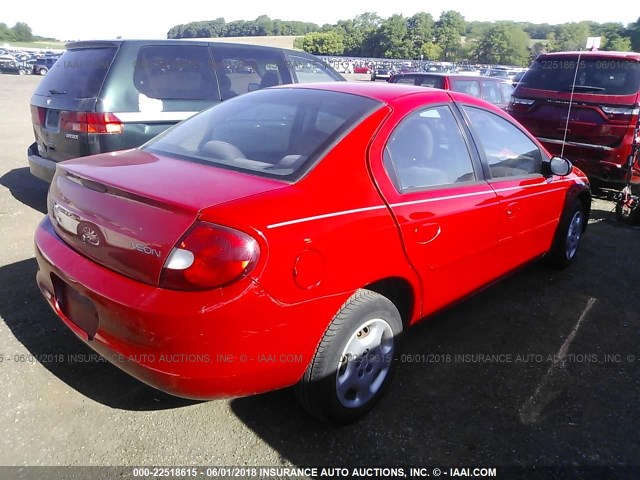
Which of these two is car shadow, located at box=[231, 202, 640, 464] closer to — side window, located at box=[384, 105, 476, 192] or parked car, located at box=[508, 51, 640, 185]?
side window, located at box=[384, 105, 476, 192]

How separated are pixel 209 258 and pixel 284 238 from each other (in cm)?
30

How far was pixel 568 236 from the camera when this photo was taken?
4445 millimetres

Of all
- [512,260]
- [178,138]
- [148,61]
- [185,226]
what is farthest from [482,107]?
[148,61]

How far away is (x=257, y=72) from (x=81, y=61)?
78.7 inches

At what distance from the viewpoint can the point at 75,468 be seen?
2.21m

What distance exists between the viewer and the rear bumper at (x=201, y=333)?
1.92 metres

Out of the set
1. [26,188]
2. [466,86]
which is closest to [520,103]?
[466,86]

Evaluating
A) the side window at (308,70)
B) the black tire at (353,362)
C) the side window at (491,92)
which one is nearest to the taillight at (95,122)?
the side window at (308,70)

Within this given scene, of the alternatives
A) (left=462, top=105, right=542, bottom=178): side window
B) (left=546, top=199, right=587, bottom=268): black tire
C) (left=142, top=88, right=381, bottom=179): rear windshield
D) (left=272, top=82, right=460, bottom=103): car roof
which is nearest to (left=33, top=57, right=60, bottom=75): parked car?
(left=142, top=88, right=381, bottom=179): rear windshield

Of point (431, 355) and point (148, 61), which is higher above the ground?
point (148, 61)

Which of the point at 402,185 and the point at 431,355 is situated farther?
the point at 431,355

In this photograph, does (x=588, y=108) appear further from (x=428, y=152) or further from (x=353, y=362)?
(x=353, y=362)

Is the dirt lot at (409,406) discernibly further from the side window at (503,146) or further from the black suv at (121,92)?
the black suv at (121,92)

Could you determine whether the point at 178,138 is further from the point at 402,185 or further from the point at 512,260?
the point at 512,260
